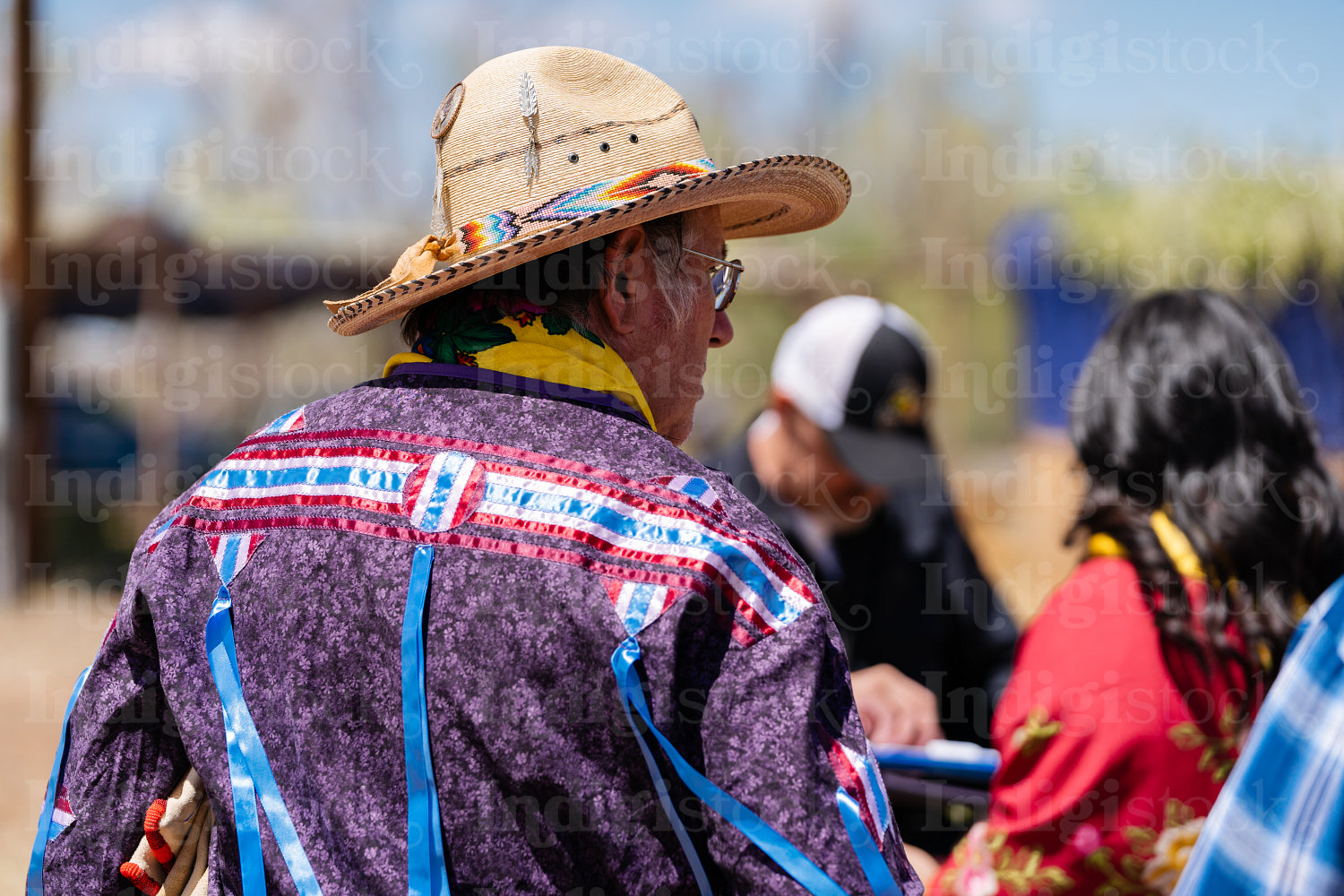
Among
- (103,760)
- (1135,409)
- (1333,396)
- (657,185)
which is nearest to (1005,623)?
(1135,409)

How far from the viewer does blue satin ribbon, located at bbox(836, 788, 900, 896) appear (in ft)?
3.78

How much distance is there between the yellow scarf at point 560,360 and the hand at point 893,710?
4.62 ft

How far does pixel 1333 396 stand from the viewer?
13805 mm

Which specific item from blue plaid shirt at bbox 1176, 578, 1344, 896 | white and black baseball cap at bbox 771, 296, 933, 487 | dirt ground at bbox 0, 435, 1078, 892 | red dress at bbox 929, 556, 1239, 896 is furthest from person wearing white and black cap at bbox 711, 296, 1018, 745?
blue plaid shirt at bbox 1176, 578, 1344, 896

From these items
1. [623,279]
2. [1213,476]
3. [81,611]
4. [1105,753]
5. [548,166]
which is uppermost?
[548,166]

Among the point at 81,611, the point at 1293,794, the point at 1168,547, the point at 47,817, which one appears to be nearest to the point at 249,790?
the point at 47,817

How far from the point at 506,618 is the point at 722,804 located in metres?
0.30

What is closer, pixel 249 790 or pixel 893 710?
pixel 249 790

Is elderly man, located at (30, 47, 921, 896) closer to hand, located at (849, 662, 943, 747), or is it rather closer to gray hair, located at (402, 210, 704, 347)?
gray hair, located at (402, 210, 704, 347)

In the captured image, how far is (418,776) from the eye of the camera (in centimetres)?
122

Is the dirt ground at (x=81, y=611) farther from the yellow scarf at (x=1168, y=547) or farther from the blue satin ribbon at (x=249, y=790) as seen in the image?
the blue satin ribbon at (x=249, y=790)

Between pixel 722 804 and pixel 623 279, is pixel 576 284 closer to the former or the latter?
pixel 623 279

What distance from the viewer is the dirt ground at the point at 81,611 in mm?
5102

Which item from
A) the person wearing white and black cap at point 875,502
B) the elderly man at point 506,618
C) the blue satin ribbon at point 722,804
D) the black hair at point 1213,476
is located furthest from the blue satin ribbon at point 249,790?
the person wearing white and black cap at point 875,502
